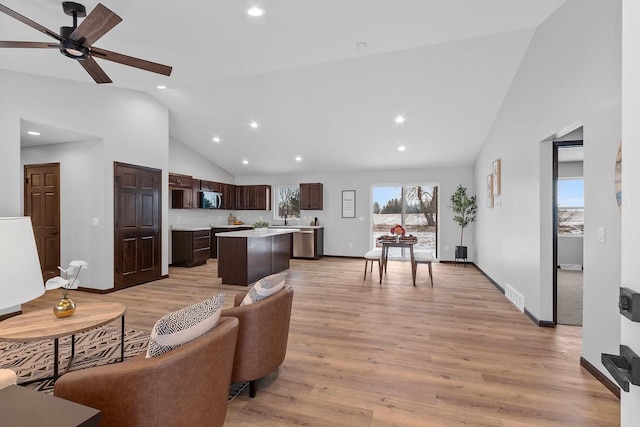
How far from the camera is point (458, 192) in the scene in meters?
7.28

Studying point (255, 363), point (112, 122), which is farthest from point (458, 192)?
point (112, 122)

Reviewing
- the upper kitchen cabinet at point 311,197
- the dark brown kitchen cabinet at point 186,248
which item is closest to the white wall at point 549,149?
the upper kitchen cabinet at point 311,197

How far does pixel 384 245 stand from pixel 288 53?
355cm

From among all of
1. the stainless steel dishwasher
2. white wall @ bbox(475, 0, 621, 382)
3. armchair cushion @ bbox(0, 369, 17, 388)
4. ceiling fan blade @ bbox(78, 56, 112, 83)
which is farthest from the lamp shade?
the stainless steel dishwasher

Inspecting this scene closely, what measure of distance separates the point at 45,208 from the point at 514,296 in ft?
24.2

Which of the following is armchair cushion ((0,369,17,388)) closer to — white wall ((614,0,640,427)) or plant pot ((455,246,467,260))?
white wall ((614,0,640,427))

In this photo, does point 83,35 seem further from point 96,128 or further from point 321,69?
point 321,69

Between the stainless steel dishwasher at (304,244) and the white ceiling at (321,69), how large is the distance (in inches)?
75.9

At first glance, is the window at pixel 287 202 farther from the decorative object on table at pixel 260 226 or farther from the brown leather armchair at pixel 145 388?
the brown leather armchair at pixel 145 388

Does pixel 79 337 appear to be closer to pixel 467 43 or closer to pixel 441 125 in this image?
pixel 467 43

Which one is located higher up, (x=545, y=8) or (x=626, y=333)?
(x=545, y=8)

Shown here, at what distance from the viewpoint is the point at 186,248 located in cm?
693

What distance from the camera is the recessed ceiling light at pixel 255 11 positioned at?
2.52 meters

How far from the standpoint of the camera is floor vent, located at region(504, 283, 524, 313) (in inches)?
150
